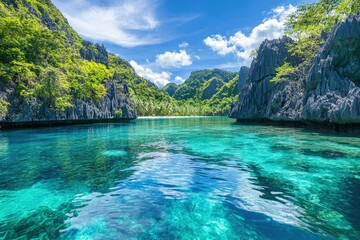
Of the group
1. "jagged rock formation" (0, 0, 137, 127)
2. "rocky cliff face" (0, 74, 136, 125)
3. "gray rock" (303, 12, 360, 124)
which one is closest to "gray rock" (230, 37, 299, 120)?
"gray rock" (303, 12, 360, 124)

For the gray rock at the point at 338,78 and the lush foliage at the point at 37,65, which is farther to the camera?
the lush foliage at the point at 37,65

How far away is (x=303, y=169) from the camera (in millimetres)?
9633

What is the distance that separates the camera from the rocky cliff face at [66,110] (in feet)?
104

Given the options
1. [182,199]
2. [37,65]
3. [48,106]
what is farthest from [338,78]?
[37,65]

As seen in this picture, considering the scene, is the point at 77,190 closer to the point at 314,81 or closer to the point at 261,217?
the point at 261,217

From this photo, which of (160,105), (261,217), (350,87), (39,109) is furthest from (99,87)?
(160,105)

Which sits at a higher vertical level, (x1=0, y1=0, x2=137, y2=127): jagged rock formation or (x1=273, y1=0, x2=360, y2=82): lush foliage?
(x1=273, y1=0, x2=360, y2=82): lush foliage

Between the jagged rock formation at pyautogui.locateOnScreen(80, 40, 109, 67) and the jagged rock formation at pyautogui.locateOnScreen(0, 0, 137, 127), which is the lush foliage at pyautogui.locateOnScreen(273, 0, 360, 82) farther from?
the jagged rock formation at pyautogui.locateOnScreen(80, 40, 109, 67)

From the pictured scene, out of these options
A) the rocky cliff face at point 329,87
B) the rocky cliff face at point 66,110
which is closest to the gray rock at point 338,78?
the rocky cliff face at point 329,87

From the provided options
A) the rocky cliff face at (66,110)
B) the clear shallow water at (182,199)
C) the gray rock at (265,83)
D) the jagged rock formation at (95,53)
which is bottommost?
the clear shallow water at (182,199)

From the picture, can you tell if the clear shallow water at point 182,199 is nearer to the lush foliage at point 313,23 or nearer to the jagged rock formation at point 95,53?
the lush foliage at point 313,23

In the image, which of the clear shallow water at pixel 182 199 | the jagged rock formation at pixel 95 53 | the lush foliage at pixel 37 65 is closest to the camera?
the clear shallow water at pixel 182 199

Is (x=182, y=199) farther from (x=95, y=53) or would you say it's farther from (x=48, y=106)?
(x=95, y=53)

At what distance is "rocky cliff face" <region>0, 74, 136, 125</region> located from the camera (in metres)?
31.7
